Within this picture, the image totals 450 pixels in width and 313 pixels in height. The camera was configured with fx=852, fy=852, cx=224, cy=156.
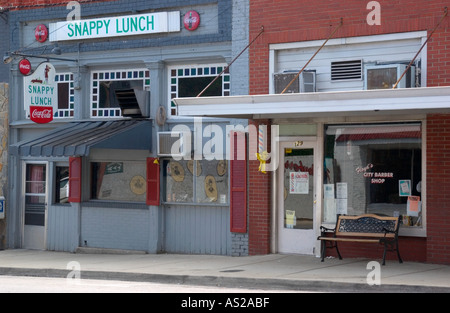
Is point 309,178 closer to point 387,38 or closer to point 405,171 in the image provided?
point 405,171

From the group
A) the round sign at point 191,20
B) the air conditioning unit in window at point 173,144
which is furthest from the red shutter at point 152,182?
the round sign at point 191,20

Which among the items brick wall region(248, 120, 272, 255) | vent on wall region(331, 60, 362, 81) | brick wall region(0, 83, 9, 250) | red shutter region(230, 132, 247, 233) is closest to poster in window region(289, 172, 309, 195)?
brick wall region(248, 120, 272, 255)

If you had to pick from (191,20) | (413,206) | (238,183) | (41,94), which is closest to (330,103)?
(413,206)

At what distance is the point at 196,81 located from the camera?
1781 centimetres

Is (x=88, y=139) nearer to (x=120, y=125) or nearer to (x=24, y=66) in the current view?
(x=120, y=125)

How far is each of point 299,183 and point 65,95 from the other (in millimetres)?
6172

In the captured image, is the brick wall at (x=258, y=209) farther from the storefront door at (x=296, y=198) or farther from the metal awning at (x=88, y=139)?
the metal awning at (x=88, y=139)

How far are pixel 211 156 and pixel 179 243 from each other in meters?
1.98

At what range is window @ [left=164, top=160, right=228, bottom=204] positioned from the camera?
17.5 m

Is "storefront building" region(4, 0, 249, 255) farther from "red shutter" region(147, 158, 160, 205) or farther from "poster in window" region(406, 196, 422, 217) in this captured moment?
"poster in window" region(406, 196, 422, 217)

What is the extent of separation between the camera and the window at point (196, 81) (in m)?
17.5

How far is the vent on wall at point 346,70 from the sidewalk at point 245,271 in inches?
134

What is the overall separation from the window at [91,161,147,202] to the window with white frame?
1.15 meters

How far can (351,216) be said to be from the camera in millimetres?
15664
